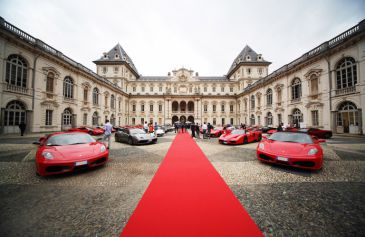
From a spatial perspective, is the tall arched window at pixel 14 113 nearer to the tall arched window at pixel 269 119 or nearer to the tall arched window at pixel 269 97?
the tall arched window at pixel 269 119

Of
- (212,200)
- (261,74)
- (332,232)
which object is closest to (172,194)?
(212,200)

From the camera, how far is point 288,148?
4.43 m

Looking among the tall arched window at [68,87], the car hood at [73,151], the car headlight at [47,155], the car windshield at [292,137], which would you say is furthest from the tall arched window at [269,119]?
the tall arched window at [68,87]

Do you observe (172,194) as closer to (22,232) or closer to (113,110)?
(22,232)

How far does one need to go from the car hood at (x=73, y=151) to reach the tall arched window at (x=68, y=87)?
18251 mm

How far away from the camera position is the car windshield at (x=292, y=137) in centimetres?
482

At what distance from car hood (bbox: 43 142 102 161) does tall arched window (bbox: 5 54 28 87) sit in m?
15.6

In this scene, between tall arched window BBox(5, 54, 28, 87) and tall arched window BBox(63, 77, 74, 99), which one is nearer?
tall arched window BBox(5, 54, 28, 87)

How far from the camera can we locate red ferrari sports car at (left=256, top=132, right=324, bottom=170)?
3.96 metres

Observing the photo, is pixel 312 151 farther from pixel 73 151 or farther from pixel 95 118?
pixel 95 118

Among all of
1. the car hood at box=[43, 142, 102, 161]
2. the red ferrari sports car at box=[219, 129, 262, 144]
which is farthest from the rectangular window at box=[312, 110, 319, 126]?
the car hood at box=[43, 142, 102, 161]

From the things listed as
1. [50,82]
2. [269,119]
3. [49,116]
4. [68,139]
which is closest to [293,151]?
[68,139]

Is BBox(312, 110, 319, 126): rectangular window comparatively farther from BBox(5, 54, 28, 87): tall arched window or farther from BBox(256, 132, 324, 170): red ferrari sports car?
BBox(5, 54, 28, 87): tall arched window

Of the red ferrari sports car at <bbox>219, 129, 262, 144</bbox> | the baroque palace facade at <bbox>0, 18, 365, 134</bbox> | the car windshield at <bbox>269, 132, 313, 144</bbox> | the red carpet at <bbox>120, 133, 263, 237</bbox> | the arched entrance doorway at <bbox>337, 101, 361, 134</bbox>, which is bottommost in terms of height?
the red carpet at <bbox>120, 133, 263, 237</bbox>
